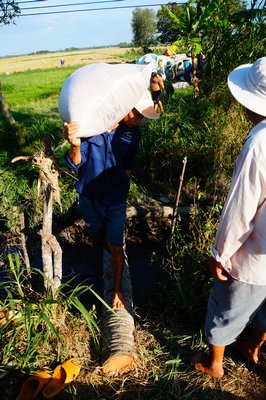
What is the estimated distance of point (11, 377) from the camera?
1884 millimetres

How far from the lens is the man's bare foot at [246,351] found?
1986mm

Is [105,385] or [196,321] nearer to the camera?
[105,385]

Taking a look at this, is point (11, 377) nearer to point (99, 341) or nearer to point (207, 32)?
point (99, 341)

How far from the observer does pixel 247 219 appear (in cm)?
137

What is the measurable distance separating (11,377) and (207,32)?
4776mm

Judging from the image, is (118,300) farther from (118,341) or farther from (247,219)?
(247,219)

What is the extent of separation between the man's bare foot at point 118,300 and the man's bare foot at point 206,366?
1.97 feet

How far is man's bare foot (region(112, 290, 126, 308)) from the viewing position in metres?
2.29

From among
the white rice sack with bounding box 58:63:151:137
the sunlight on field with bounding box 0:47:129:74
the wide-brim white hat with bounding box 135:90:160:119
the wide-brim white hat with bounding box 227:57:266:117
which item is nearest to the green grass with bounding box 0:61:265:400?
the wide-brim white hat with bounding box 135:90:160:119

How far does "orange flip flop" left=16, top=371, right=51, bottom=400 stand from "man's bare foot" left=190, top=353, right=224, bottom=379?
87 cm

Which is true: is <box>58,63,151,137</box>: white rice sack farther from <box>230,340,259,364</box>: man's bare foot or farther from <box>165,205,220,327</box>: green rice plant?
<box>230,340,259,364</box>: man's bare foot

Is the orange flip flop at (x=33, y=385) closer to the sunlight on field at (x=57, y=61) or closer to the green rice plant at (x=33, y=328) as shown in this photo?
the green rice plant at (x=33, y=328)

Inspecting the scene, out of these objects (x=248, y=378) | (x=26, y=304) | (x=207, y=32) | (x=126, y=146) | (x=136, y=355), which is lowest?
(x=248, y=378)

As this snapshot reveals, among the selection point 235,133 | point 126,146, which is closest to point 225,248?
point 126,146
